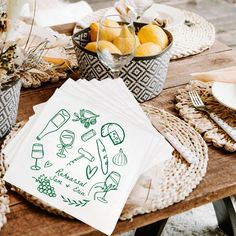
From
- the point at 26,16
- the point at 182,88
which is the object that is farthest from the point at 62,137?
the point at 26,16

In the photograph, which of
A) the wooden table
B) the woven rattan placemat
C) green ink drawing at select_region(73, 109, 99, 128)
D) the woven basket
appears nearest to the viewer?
the wooden table

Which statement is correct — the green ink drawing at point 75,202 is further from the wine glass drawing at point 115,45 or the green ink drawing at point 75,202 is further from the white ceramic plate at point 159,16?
the white ceramic plate at point 159,16

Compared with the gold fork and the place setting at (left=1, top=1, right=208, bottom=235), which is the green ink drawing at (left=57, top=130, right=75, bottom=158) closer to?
the place setting at (left=1, top=1, right=208, bottom=235)

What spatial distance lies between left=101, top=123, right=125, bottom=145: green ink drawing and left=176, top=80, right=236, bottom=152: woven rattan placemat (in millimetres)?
249

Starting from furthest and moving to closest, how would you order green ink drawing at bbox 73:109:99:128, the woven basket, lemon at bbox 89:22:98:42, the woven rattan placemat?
1. lemon at bbox 89:22:98:42
2. the woven basket
3. the woven rattan placemat
4. green ink drawing at bbox 73:109:99:128

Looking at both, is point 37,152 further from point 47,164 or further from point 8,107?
point 8,107

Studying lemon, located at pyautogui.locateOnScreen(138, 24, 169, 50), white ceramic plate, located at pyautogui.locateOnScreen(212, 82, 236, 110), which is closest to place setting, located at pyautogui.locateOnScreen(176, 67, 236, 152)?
white ceramic plate, located at pyautogui.locateOnScreen(212, 82, 236, 110)

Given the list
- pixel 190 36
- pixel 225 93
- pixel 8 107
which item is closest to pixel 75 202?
pixel 8 107

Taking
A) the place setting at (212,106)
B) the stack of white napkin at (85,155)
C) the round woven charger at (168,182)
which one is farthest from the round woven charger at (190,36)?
the stack of white napkin at (85,155)

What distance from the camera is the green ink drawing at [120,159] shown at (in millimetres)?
919

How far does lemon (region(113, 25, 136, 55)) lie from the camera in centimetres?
113

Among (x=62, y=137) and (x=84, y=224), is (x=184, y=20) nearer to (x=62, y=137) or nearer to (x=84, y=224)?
(x=62, y=137)

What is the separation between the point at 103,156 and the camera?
92 cm

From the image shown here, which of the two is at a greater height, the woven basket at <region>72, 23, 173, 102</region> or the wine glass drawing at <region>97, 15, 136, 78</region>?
the wine glass drawing at <region>97, 15, 136, 78</region>
